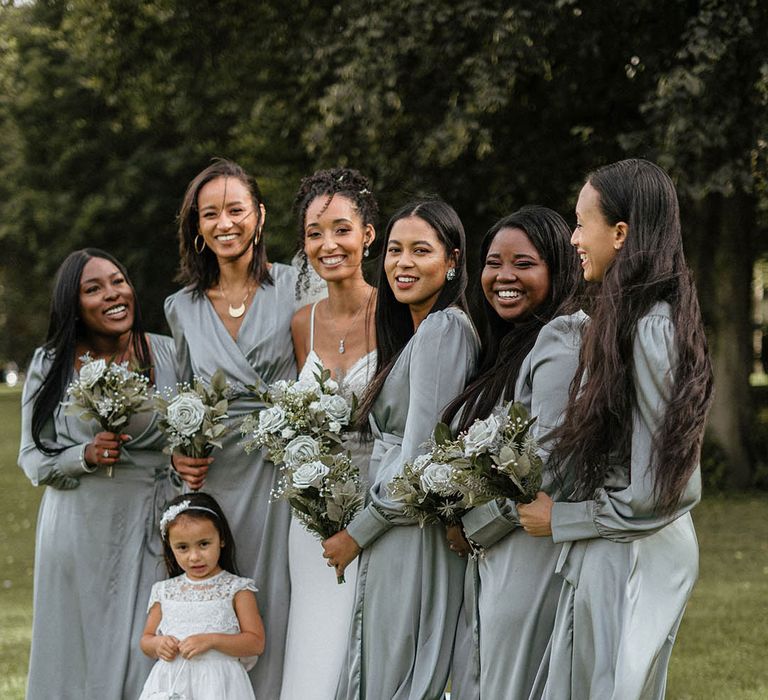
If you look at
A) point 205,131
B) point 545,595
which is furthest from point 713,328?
point 545,595

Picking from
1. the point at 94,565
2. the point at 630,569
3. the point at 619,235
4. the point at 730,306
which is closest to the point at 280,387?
the point at 94,565

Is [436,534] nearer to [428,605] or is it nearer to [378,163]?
[428,605]

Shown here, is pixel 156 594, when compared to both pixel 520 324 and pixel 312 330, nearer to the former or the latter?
pixel 312 330

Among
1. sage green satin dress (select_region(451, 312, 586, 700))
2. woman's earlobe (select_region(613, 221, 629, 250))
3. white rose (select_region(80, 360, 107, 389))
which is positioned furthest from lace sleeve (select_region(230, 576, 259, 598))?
woman's earlobe (select_region(613, 221, 629, 250))

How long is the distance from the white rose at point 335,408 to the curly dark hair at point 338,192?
101 cm

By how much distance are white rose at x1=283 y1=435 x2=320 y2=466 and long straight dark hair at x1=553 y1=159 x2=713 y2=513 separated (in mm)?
1365

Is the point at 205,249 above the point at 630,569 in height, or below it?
above

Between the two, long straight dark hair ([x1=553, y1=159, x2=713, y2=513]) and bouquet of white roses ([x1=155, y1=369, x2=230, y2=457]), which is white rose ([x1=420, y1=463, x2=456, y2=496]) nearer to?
long straight dark hair ([x1=553, y1=159, x2=713, y2=513])

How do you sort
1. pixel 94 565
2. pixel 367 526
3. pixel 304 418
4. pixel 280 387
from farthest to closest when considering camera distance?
1. pixel 94 565
2. pixel 280 387
3. pixel 304 418
4. pixel 367 526

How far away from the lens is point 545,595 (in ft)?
14.1

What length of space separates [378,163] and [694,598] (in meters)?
6.44

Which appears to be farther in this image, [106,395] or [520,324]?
[106,395]

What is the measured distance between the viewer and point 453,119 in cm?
1286

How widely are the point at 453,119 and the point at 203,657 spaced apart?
8.21 meters
